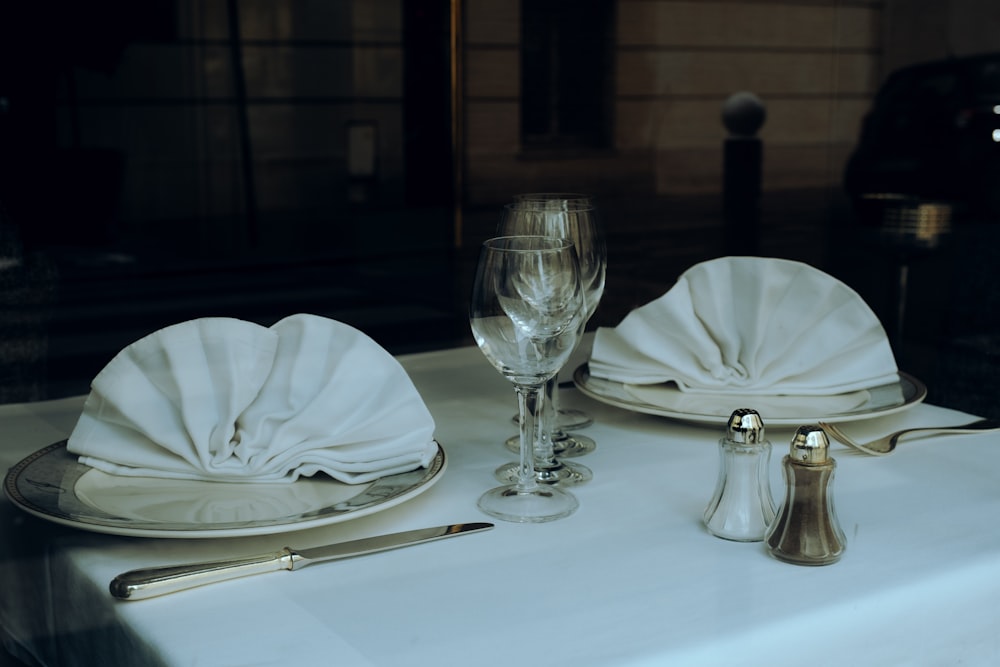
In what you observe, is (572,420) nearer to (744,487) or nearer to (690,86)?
(744,487)

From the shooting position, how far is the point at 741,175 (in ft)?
9.85

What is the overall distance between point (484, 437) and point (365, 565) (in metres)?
0.30

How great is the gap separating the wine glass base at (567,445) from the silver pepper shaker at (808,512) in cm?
24

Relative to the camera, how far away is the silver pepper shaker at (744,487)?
0.71 metres

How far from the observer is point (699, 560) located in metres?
0.68

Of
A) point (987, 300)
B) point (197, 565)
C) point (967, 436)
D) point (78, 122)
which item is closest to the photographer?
point (197, 565)

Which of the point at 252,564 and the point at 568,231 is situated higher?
the point at 568,231

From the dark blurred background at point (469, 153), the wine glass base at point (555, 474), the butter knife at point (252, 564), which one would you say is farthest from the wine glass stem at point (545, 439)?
the dark blurred background at point (469, 153)

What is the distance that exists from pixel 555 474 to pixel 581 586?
0.20m

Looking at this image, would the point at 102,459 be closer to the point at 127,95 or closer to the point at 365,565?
the point at 365,565

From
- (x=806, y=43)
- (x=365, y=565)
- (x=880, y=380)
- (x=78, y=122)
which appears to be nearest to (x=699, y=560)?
(x=365, y=565)

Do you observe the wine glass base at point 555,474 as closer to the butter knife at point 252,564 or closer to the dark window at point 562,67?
the butter knife at point 252,564

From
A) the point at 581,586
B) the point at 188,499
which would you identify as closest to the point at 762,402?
the point at 581,586

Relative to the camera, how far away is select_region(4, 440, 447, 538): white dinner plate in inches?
26.9
